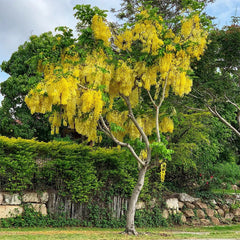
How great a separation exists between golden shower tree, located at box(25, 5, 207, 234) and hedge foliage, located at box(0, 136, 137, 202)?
4.96 feet

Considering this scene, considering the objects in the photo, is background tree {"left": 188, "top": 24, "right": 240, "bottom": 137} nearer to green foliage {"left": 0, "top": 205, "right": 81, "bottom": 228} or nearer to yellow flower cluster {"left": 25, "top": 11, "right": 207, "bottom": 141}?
yellow flower cluster {"left": 25, "top": 11, "right": 207, "bottom": 141}

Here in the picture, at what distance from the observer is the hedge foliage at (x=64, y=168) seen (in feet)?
35.2

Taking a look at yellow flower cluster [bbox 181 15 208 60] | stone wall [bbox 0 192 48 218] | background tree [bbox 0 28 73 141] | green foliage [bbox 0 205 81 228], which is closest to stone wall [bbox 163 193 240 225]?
green foliage [bbox 0 205 81 228]

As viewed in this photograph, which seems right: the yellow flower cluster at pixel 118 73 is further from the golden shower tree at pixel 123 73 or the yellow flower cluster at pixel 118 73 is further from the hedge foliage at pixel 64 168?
the hedge foliage at pixel 64 168

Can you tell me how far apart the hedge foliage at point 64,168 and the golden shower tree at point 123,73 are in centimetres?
151

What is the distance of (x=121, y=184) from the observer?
1265 cm

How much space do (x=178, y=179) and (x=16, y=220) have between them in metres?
7.64

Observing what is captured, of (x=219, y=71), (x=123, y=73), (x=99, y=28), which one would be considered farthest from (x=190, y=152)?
(x=99, y=28)

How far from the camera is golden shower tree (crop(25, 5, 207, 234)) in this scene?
895 cm

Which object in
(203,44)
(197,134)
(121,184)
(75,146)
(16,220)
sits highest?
(203,44)

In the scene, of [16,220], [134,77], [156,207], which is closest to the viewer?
[134,77]

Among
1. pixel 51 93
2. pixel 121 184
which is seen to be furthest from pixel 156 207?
pixel 51 93

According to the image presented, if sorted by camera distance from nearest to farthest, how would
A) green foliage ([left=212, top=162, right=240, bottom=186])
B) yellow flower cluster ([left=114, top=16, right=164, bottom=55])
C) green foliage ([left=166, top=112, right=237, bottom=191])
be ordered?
1. yellow flower cluster ([left=114, top=16, right=164, bottom=55])
2. green foliage ([left=166, top=112, right=237, bottom=191])
3. green foliage ([left=212, top=162, right=240, bottom=186])

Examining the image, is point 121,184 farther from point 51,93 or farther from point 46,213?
point 51,93
